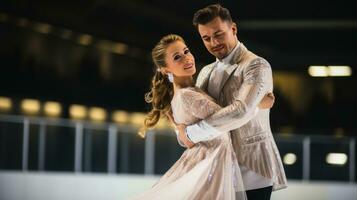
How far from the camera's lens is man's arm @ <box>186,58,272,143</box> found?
2.87 meters

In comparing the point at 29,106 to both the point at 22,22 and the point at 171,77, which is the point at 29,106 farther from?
the point at 171,77

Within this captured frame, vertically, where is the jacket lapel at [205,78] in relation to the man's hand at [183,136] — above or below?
above

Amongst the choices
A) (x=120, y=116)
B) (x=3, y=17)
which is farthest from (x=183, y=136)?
Result: (x=120, y=116)

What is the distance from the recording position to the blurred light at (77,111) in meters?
15.4

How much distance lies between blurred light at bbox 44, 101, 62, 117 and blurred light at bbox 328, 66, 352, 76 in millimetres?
6364

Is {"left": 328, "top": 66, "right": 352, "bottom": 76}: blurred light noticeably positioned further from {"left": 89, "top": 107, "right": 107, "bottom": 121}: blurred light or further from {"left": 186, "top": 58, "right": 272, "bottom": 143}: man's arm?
{"left": 186, "top": 58, "right": 272, "bottom": 143}: man's arm

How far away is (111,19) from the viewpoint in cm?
1712

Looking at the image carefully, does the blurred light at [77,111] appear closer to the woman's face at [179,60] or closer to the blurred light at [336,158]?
the blurred light at [336,158]

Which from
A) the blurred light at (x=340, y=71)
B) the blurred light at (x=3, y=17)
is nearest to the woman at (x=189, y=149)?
the blurred light at (x=3, y=17)

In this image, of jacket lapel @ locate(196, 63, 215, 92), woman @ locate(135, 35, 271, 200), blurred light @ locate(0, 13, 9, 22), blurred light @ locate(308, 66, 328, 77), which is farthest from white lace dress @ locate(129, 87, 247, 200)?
blurred light @ locate(308, 66, 328, 77)

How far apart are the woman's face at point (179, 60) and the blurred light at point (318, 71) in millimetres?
15693

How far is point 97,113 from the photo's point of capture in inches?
621

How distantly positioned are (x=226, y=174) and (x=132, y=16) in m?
14.2

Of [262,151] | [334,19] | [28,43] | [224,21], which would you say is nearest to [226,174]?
[262,151]
